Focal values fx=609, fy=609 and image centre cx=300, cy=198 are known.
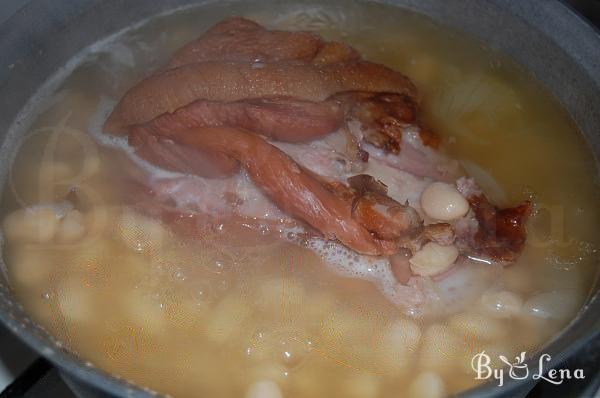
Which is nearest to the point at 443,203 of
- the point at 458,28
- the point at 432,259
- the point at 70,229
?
the point at 432,259

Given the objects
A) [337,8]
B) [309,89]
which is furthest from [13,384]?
[337,8]

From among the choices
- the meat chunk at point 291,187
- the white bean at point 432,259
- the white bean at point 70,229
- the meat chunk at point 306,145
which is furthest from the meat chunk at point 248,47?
the white bean at point 432,259

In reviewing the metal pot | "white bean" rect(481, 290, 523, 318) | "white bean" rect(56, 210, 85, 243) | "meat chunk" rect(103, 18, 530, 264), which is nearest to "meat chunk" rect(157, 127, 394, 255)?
"meat chunk" rect(103, 18, 530, 264)

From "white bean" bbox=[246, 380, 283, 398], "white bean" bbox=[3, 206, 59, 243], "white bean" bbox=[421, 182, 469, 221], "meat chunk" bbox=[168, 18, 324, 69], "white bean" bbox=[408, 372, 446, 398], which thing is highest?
"white bean" bbox=[421, 182, 469, 221]

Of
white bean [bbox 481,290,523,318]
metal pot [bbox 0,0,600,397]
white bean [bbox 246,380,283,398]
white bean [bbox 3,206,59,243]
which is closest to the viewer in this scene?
white bean [bbox 246,380,283,398]

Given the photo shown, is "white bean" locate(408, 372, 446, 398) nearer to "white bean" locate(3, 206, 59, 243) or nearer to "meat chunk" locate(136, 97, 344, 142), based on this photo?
"meat chunk" locate(136, 97, 344, 142)

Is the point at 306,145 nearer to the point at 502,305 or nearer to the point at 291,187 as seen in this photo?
the point at 291,187

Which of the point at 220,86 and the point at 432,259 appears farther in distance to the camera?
the point at 220,86
